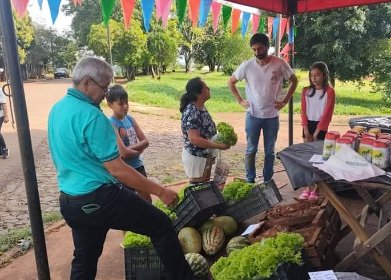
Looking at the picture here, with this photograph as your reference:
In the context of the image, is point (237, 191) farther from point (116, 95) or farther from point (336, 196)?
point (116, 95)

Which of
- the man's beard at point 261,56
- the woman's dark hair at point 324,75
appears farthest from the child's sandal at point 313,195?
the man's beard at point 261,56

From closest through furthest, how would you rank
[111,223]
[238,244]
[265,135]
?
[111,223] → [238,244] → [265,135]

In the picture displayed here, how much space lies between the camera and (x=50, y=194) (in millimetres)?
5871

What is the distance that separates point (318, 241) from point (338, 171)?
2.34 feet

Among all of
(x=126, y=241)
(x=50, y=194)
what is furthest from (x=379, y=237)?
(x=50, y=194)

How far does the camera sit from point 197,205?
3371 millimetres

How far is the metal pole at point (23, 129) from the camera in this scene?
2.69 m

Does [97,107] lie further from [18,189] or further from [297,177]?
[18,189]

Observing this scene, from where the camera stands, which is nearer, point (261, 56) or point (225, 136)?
point (225, 136)

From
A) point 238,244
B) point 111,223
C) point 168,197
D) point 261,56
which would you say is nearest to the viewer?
point 111,223

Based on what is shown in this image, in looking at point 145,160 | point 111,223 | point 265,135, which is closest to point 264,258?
point 111,223

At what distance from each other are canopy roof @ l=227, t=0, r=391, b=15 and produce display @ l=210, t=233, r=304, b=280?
3.72m

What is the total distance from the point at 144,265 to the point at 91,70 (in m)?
1.65

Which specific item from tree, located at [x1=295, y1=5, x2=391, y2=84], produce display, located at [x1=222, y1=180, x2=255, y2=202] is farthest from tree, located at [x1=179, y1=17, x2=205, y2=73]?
produce display, located at [x1=222, y1=180, x2=255, y2=202]
